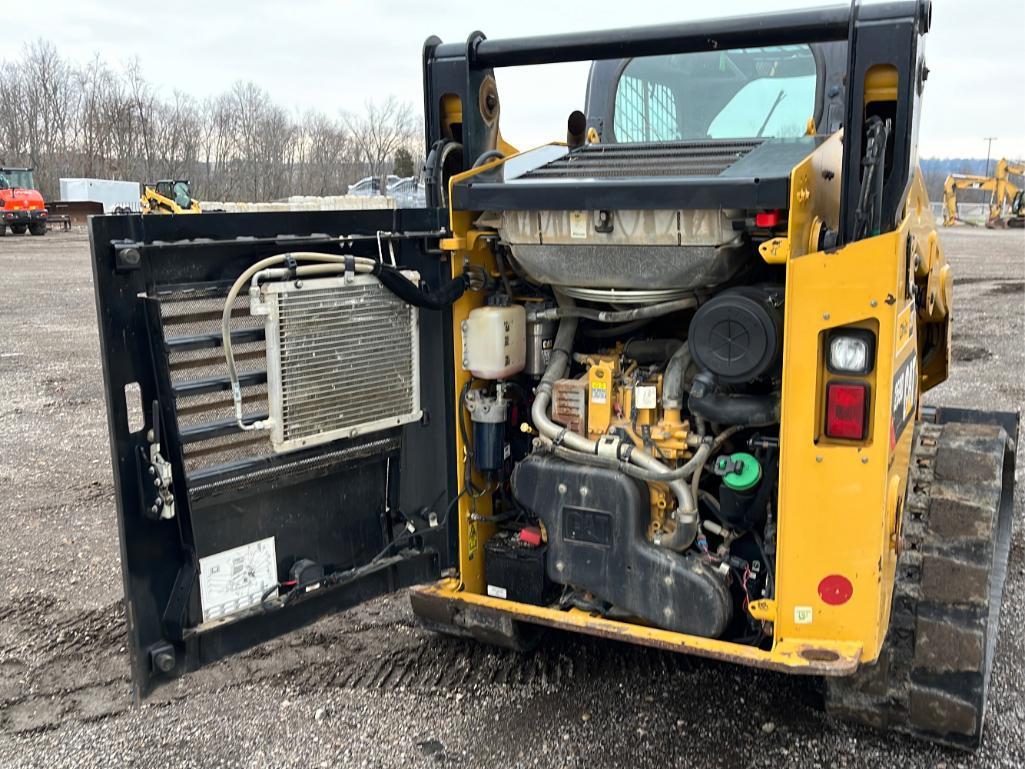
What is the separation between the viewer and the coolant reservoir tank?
10.9 ft

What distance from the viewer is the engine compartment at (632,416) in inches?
115

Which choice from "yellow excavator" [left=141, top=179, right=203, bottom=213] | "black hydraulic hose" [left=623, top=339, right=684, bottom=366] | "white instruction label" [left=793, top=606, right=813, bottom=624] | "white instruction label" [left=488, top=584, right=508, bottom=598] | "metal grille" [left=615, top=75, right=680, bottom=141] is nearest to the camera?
"white instruction label" [left=793, top=606, right=813, bottom=624]

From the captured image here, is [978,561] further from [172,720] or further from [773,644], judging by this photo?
[172,720]

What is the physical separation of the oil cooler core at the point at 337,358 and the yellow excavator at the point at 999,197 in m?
36.5

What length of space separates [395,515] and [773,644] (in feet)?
4.45

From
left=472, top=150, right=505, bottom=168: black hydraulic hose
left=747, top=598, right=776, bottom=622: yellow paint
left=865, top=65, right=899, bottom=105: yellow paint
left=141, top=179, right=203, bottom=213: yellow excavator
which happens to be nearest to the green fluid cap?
left=747, top=598, right=776, bottom=622: yellow paint

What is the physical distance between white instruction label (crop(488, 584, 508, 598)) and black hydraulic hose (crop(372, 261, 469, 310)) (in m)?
1.03

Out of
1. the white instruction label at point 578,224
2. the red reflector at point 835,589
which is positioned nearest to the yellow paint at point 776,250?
the white instruction label at point 578,224

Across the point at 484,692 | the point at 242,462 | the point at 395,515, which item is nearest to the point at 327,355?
the point at 242,462

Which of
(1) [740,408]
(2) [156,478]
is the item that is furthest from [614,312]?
(2) [156,478]

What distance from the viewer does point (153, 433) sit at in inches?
105

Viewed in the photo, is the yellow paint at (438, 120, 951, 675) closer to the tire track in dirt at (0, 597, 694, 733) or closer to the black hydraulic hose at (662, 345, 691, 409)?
the black hydraulic hose at (662, 345, 691, 409)

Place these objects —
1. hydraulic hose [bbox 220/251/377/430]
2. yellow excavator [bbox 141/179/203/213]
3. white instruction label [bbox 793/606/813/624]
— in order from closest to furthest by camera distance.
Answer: hydraulic hose [bbox 220/251/377/430]
white instruction label [bbox 793/606/813/624]
yellow excavator [bbox 141/179/203/213]

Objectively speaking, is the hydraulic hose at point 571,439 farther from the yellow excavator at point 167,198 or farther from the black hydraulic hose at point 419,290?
the yellow excavator at point 167,198
